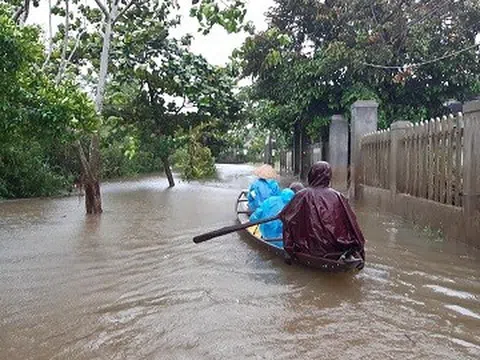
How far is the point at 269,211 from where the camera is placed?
24.3 feet

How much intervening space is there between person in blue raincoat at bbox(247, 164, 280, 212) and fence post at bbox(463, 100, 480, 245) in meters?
2.98

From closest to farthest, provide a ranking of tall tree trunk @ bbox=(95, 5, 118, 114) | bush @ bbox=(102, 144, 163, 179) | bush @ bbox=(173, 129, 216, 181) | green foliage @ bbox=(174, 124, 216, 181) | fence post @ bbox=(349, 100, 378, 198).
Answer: tall tree trunk @ bbox=(95, 5, 118, 114), fence post @ bbox=(349, 100, 378, 198), green foliage @ bbox=(174, 124, 216, 181), bush @ bbox=(173, 129, 216, 181), bush @ bbox=(102, 144, 163, 179)

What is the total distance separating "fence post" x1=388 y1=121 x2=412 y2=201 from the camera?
1024cm

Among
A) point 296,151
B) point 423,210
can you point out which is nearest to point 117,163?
point 296,151

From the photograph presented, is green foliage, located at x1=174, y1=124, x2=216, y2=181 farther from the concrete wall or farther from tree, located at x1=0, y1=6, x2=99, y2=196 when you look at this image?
tree, located at x1=0, y1=6, x2=99, y2=196

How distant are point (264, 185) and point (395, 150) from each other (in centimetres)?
327

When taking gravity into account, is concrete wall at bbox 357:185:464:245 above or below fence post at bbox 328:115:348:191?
below

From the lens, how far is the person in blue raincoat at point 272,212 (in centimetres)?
740

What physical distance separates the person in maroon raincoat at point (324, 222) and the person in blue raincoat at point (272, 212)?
110 centimetres

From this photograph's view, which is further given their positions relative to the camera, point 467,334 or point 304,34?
point 304,34

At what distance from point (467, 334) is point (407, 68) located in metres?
11.9

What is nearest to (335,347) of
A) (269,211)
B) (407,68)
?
(269,211)

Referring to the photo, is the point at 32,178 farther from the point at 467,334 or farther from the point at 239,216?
the point at 467,334

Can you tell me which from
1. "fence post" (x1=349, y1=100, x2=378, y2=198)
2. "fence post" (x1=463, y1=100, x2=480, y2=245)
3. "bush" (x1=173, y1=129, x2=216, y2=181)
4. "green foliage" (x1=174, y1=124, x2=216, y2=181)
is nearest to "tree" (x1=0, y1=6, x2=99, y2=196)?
"fence post" (x1=463, y1=100, x2=480, y2=245)
